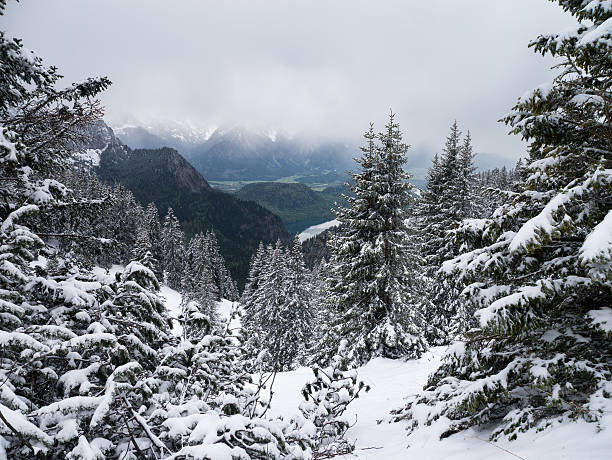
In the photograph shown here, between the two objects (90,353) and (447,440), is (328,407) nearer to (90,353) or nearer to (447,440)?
(447,440)

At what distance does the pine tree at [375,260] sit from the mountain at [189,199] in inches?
4334

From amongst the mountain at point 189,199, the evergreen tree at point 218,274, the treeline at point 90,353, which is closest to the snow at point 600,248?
the treeline at point 90,353

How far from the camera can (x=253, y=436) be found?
2543 mm

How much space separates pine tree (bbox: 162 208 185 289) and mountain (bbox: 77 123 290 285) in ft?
184

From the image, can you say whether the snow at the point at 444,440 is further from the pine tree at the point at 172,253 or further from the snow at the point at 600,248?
the pine tree at the point at 172,253

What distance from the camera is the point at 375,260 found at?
46.5 ft

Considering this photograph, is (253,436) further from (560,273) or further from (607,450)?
(560,273)

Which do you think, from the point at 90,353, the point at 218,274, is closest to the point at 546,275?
the point at 90,353

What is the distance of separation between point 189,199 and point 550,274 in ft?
Answer: 578

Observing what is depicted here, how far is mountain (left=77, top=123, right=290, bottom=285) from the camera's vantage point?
14662 cm

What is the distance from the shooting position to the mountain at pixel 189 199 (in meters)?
147

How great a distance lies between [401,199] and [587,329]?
1109 centimetres

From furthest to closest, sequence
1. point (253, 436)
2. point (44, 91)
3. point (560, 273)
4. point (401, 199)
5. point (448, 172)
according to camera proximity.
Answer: point (448, 172)
point (401, 199)
point (44, 91)
point (560, 273)
point (253, 436)

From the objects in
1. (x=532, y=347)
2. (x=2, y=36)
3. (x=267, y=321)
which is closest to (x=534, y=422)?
(x=532, y=347)
